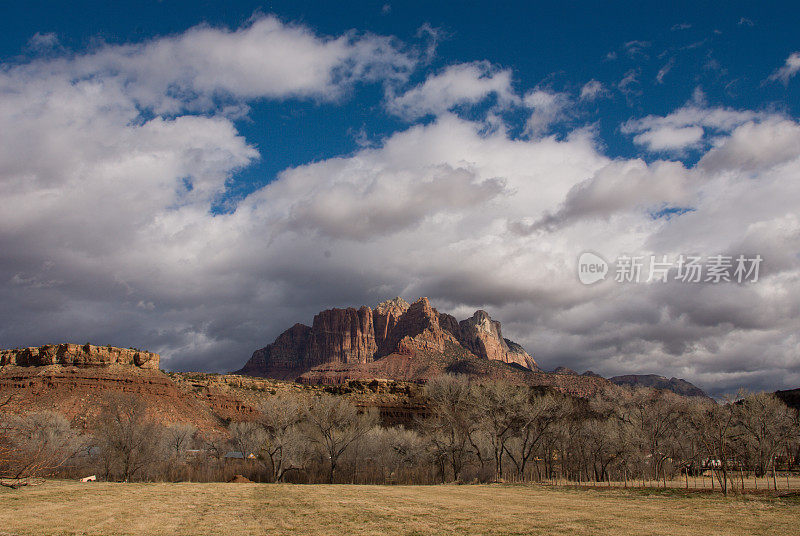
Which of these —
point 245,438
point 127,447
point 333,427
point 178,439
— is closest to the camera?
point 127,447

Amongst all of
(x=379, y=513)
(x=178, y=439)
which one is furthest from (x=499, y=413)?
(x=178, y=439)

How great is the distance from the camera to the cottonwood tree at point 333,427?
189 feet

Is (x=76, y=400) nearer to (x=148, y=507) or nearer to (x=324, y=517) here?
(x=148, y=507)

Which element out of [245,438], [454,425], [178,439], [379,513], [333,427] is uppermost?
[454,425]

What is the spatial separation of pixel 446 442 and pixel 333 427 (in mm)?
13145

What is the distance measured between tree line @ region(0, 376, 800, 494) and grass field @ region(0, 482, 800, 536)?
846 inches

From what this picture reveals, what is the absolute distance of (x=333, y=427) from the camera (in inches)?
2308

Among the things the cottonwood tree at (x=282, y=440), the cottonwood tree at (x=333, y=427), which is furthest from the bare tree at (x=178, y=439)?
the cottonwood tree at (x=333, y=427)

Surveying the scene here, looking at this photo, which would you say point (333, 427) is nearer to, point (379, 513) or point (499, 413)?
point (499, 413)

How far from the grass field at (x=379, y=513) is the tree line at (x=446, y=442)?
21490mm

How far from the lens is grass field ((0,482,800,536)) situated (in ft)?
60.6

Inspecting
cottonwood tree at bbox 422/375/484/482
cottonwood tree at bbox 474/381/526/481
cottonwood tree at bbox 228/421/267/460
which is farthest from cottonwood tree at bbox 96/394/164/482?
cottonwood tree at bbox 474/381/526/481

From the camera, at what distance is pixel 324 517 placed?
72.6 feet

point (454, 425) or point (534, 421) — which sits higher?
point (534, 421)
